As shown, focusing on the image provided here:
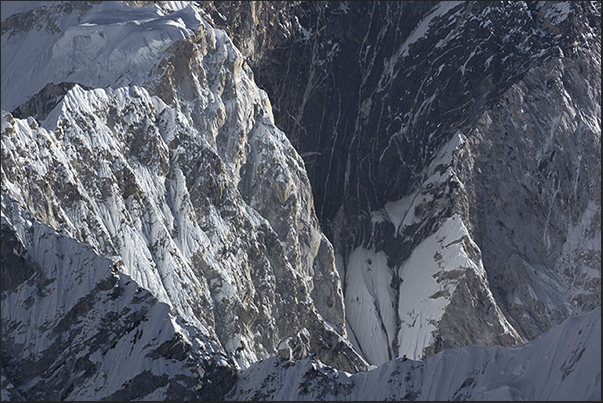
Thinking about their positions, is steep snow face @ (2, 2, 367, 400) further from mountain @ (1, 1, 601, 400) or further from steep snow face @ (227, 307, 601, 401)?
steep snow face @ (227, 307, 601, 401)

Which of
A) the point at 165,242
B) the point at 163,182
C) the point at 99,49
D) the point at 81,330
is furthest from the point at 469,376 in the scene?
the point at 99,49

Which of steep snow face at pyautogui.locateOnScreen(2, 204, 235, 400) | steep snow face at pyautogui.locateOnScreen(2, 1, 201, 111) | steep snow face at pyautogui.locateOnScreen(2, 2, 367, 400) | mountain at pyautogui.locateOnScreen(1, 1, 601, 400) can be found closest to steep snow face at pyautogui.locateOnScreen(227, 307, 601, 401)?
mountain at pyautogui.locateOnScreen(1, 1, 601, 400)

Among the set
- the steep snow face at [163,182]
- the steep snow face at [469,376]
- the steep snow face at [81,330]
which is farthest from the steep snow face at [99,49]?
the steep snow face at [469,376]

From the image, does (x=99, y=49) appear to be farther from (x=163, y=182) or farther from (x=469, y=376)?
(x=469, y=376)

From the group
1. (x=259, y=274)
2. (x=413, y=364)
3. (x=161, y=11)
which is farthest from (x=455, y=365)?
(x=161, y=11)

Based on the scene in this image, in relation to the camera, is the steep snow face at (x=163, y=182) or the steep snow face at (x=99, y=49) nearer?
the steep snow face at (x=163, y=182)

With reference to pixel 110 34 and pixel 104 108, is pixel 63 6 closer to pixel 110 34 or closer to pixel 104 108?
pixel 110 34

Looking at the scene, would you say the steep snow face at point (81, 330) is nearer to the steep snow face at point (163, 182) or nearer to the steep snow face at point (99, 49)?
the steep snow face at point (163, 182)
